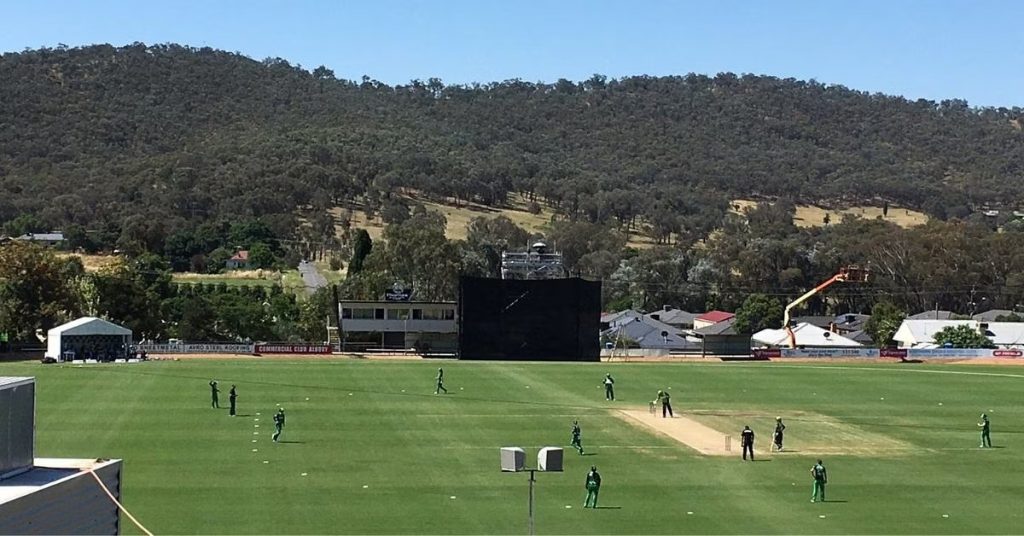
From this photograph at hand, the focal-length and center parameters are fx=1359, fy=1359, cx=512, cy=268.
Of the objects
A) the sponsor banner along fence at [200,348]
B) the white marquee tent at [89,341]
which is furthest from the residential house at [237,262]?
the white marquee tent at [89,341]

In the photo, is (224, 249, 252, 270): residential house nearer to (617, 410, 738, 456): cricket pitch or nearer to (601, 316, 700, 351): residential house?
(601, 316, 700, 351): residential house

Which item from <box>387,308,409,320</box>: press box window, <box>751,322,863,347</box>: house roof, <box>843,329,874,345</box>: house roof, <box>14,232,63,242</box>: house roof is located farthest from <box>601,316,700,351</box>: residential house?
<box>14,232,63,242</box>: house roof

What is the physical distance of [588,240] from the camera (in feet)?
586

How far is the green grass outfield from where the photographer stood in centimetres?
3131

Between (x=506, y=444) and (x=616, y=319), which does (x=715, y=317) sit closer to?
(x=616, y=319)

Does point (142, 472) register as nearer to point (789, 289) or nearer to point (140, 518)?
point (140, 518)

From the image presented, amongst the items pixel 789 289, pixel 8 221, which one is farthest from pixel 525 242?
pixel 8 221

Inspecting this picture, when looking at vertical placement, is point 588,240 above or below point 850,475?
above

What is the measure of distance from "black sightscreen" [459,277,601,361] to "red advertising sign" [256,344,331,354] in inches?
440

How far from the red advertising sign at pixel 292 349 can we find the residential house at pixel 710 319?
1822 inches

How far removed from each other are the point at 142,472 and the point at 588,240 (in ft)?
471

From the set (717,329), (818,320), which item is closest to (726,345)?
(717,329)

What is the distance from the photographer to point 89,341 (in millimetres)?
78250

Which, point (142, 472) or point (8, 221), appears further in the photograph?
point (8, 221)
